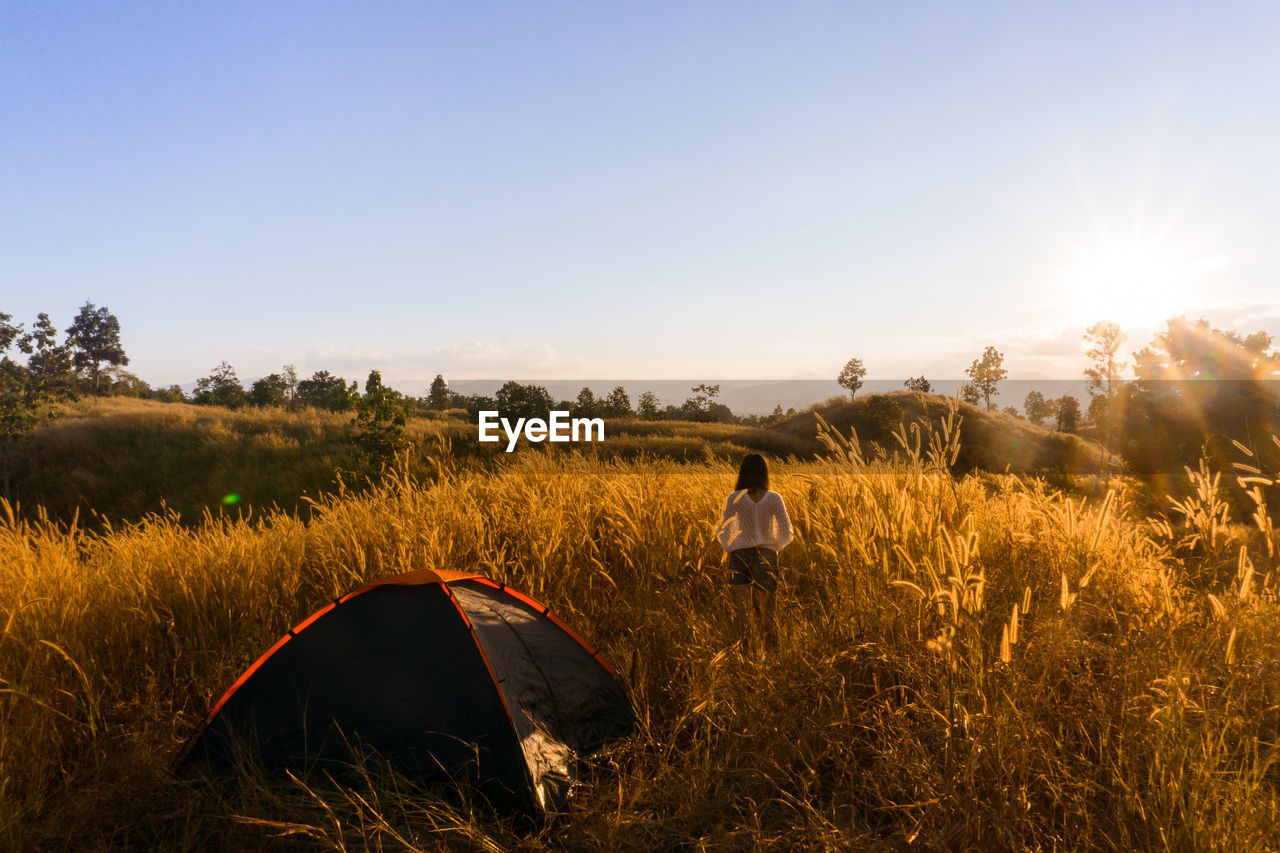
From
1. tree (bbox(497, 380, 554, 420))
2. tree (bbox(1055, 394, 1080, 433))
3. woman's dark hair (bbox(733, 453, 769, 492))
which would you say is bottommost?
tree (bbox(1055, 394, 1080, 433))

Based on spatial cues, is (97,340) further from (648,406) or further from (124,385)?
(648,406)

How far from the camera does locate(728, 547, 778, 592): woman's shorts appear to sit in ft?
17.9

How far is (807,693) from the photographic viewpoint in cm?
383

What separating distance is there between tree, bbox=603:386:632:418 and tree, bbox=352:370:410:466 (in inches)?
1132

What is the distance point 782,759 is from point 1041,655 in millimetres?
1617

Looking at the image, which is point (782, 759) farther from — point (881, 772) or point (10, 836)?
point (10, 836)

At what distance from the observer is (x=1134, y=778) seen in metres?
2.68

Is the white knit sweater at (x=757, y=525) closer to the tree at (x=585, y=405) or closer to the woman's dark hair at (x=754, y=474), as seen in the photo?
the woman's dark hair at (x=754, y=474)

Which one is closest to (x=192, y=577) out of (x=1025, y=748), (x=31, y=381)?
(x=1025, y=748)

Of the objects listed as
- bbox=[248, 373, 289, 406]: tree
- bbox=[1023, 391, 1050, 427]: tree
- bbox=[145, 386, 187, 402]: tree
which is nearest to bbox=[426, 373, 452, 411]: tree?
bbox=[248, 373, 289, 406]: tree

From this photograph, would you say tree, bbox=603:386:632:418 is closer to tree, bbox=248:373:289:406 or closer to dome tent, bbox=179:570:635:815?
tree, bbox=248:373:289:406

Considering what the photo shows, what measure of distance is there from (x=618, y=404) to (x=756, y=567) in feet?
126

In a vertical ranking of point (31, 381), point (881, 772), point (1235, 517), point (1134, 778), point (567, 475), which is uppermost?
point (31, 381)

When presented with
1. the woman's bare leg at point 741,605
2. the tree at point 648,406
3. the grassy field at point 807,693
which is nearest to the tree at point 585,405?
the tree at point 648,406
